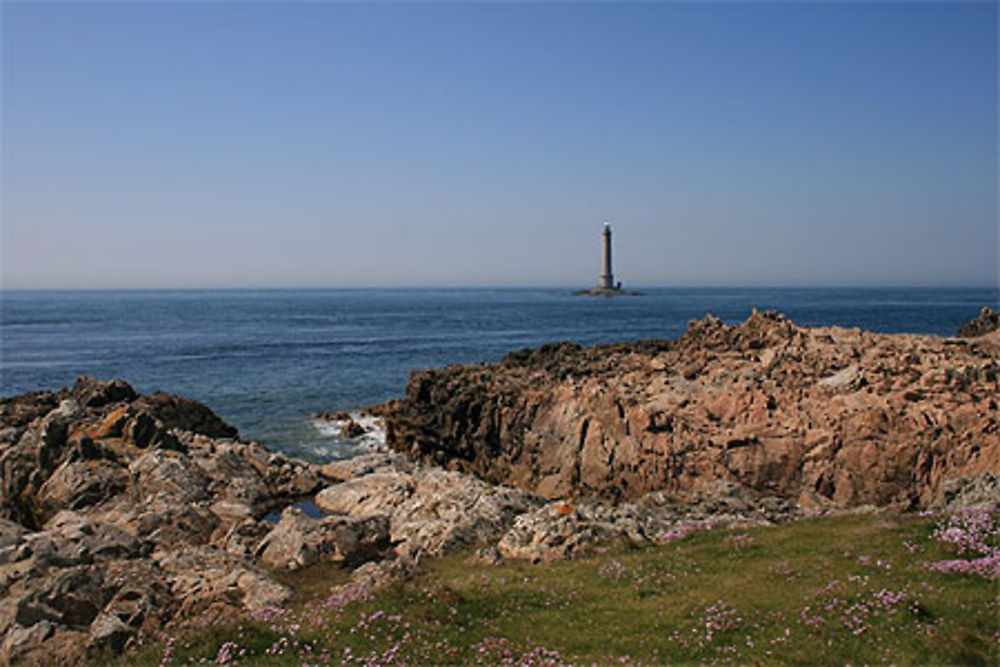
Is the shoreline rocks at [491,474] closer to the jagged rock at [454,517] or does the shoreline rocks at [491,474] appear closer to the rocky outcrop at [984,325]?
the jagged rock at [454,517]

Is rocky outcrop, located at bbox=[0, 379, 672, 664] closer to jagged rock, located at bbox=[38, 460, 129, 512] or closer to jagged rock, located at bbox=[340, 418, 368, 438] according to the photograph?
jagged rock, located at bbox=[38, 460, 129, 512]

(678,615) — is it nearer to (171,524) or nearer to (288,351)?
(171,524)

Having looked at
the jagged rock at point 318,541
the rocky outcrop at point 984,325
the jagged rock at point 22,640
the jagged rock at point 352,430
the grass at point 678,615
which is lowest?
the jagged rock at point 352,430

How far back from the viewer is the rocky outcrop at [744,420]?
27266 millimetres

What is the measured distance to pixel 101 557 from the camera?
22281 mm

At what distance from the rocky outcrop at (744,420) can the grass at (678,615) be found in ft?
31.6

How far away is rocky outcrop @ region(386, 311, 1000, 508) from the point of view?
89.5ft

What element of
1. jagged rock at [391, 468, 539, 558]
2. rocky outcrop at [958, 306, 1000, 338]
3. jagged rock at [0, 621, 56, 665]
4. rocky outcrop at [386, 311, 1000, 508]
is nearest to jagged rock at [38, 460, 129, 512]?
jagged rock at [391, 468, 539, 558]

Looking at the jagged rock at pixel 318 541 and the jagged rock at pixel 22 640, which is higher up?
the jagged rock at pixel 22 640

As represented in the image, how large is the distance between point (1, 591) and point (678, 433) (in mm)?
25109

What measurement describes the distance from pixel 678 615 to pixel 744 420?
18595 millimetres

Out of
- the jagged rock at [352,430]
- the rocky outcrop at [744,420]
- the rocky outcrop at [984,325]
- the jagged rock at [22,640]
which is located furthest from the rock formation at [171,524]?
the rocky outcrop at [984,325]

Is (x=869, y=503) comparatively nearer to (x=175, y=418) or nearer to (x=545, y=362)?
(x=545, y=362)

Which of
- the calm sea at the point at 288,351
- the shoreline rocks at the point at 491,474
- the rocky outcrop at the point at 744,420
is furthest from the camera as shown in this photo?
the calm sea at the point at 288,351
